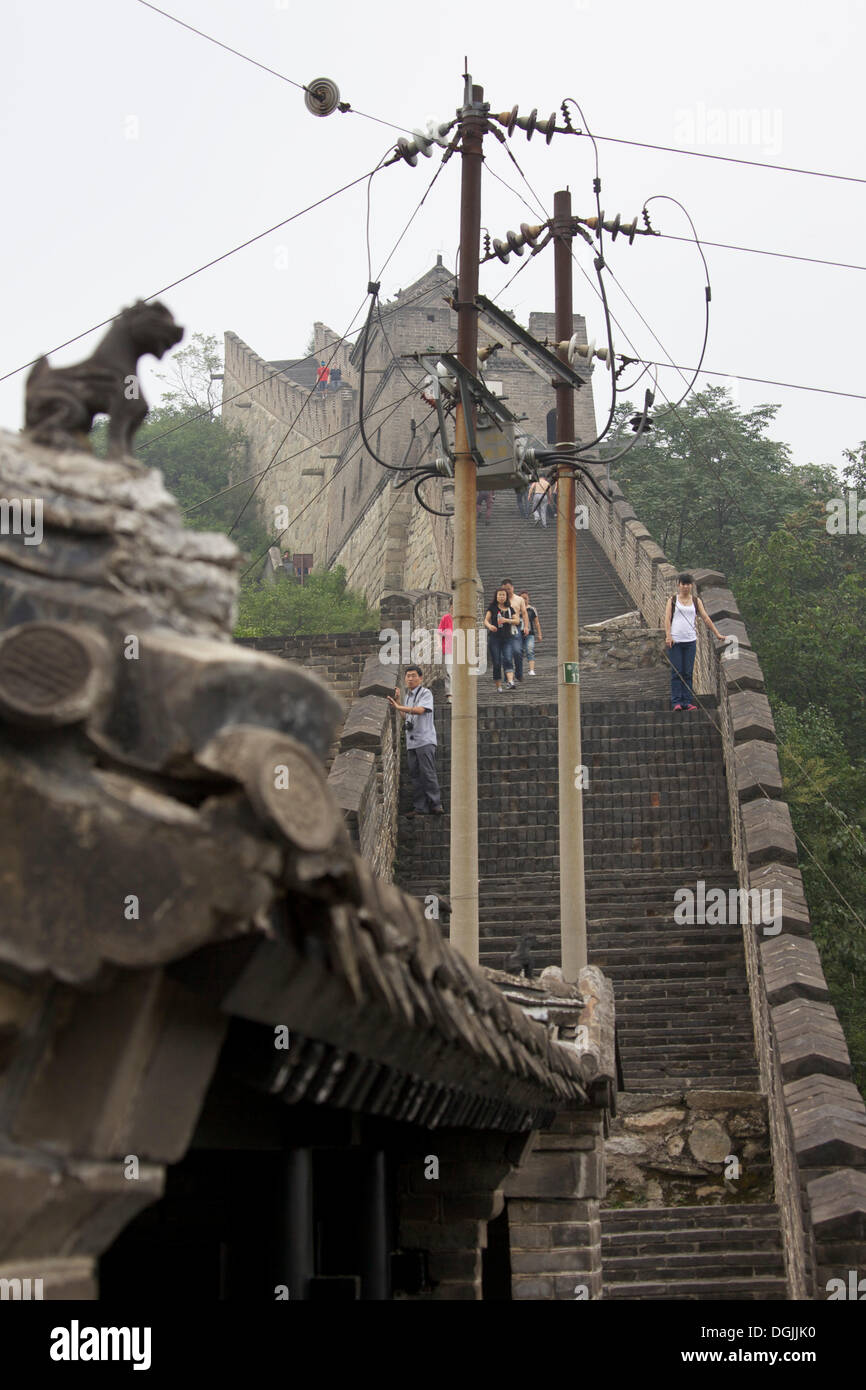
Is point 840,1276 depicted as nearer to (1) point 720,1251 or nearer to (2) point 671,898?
(1) point 720,1251

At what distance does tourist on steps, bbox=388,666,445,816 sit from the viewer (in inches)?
625

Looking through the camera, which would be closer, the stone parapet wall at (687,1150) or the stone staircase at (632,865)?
the stone parapet wall at (687,1150)

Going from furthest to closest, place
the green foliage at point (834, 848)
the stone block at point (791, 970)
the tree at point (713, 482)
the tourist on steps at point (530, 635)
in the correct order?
the tree at point (713, 482) < the tourist on steps at point (530, 635) < the green foliage at point (834, 848) < the stone block at point (791, 970)

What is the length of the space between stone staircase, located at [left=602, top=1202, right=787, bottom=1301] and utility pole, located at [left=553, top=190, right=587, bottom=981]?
1.90 metres

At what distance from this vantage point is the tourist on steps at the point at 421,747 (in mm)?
15883

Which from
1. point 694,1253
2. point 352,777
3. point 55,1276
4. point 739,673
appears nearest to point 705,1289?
point 694,1253

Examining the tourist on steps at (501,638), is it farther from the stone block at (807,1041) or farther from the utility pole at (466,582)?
the utility pole at (466,582)

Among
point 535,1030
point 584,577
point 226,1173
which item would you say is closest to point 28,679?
point 226,1173

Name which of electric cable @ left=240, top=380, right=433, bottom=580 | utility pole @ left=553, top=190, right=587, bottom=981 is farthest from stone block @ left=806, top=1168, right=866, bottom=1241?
electric cable @ left=240, top=380, right=433, bottom=580

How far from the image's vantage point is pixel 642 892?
14.8 metres

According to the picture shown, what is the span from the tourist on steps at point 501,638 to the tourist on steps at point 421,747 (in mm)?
3025

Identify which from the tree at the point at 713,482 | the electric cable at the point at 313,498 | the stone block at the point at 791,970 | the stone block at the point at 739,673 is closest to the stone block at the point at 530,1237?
the stone block at the point at 791,970

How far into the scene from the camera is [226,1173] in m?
5.07
